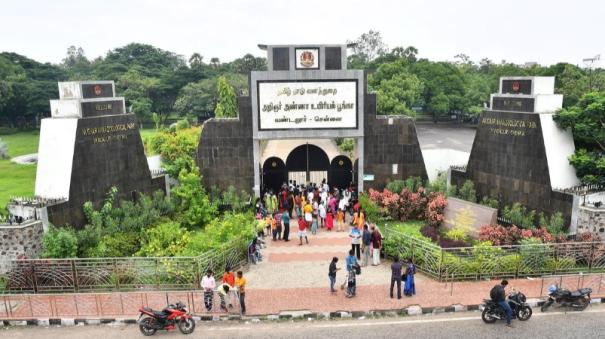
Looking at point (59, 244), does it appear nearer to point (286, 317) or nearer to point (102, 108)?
point (102, 108)

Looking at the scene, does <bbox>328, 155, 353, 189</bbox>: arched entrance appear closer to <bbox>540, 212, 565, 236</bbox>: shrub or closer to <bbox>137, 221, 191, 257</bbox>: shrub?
<bbox>137, 221, 191, 257</bbox>: shrub

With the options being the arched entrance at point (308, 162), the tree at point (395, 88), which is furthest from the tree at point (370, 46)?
the arched entrance at point (308, 162)

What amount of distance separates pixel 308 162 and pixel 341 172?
1.73m

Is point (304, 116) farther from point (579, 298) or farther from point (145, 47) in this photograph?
point (145, 47)

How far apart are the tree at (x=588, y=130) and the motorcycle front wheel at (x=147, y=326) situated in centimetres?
1522

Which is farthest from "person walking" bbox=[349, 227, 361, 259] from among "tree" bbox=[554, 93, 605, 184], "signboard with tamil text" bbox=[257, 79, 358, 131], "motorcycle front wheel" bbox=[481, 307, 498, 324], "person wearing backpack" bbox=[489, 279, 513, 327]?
"tree" bbox=[554, 93, 605, 184]

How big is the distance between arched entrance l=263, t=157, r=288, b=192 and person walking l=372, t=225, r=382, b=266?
28.2ft

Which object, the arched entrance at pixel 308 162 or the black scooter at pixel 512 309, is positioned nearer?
the black scooter at pixel 512 309

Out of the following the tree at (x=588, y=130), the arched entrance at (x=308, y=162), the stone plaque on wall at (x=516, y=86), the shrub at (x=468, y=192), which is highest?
the stone plaque on wall at (x=516, y=86)

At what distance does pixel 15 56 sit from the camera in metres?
64.9

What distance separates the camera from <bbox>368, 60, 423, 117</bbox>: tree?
43656 mm

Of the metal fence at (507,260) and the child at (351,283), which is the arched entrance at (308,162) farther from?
the child at (351,283)

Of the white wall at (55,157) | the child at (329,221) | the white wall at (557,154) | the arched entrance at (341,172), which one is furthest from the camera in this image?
the arched entrance at (341,172)

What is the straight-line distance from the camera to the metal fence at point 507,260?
1314 centimetres
